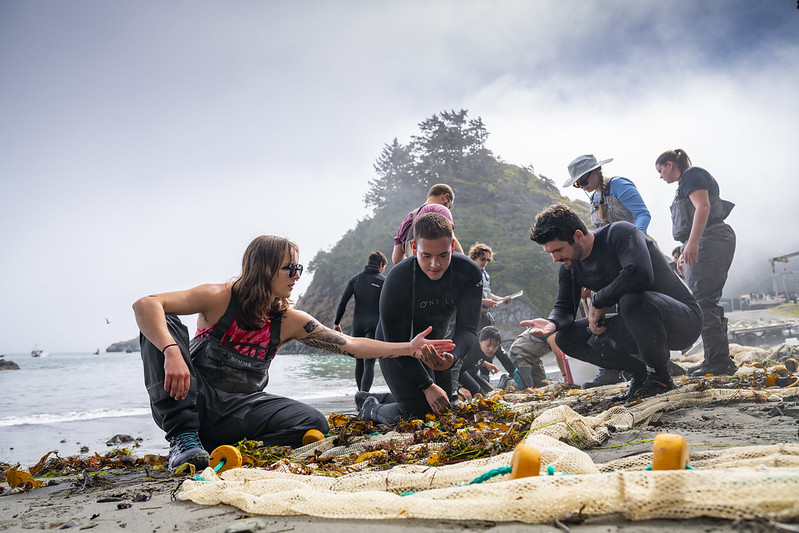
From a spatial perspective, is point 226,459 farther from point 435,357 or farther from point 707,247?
point 707,247

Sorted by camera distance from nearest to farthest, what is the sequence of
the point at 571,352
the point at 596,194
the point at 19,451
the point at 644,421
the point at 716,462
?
the point at 716,462, the point at 644,421, the point at 571,352, the point at 19,451, the point at 596,194

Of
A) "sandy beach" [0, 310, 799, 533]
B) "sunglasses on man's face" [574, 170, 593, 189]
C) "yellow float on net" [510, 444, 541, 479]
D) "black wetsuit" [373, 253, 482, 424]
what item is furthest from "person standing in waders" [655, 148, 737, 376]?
"yellow float on net" [510, 444, 541, 479]

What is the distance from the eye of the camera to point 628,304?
4082 mm

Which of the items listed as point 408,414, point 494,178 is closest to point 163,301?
point 408,414

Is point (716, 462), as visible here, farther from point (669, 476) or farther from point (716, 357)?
point (716, 357)

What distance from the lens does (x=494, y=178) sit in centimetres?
6488

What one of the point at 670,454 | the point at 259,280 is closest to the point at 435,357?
the point at 259,280

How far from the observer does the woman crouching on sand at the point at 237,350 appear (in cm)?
344

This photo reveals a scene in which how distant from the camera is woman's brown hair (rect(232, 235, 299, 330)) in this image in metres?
3.69

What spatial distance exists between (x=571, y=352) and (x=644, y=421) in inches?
74.9

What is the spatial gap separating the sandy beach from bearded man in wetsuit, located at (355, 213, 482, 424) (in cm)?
173

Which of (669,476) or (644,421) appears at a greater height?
(669,476)

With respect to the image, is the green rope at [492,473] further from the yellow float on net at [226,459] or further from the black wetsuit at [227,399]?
the black wetsuit at [227,399]

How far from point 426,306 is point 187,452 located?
89.1 inches
